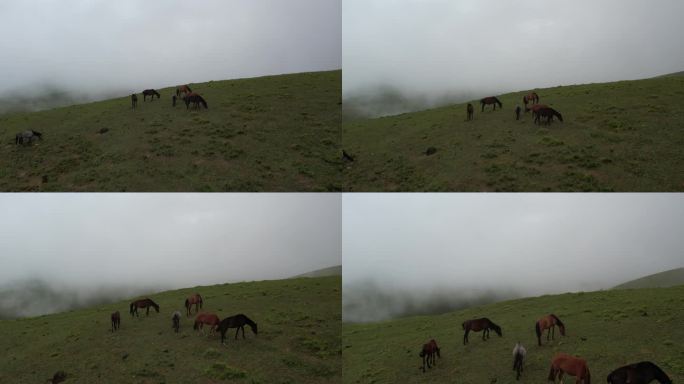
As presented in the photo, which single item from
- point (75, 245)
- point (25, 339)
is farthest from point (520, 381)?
point (75, 245)

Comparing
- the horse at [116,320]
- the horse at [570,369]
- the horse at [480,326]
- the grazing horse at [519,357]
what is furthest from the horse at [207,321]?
the horse at [570,369]

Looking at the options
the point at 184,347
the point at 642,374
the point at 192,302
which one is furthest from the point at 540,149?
the point at 192,302

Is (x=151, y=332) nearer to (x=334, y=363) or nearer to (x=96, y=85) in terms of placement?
(x=334, y=363)

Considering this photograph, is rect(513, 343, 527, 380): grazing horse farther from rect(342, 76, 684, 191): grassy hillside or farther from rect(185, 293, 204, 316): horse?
rect(185, 293, 204, 316): horse

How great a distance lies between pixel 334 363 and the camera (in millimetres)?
26328

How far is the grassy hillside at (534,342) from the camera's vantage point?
71.1 feet

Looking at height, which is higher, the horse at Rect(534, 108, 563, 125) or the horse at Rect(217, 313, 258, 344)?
the horse at Rect(534, 108, 563, 125)

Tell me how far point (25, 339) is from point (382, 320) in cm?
2673

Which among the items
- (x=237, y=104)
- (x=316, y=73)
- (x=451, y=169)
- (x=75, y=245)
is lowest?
(x=75, y=245)

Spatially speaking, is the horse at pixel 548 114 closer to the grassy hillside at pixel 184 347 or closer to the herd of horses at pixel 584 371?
the herd of horses at pixel 584 371

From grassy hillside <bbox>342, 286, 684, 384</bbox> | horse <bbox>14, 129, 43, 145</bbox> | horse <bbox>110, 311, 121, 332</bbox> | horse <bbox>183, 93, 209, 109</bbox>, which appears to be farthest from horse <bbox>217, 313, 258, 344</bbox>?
horse <bbox>14, 129, 43, 145</bbox>

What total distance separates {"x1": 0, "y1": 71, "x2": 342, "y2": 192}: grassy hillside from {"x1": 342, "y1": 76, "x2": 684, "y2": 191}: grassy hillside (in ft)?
10.2

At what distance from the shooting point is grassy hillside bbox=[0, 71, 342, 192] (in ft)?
89.7

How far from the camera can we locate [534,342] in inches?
975
